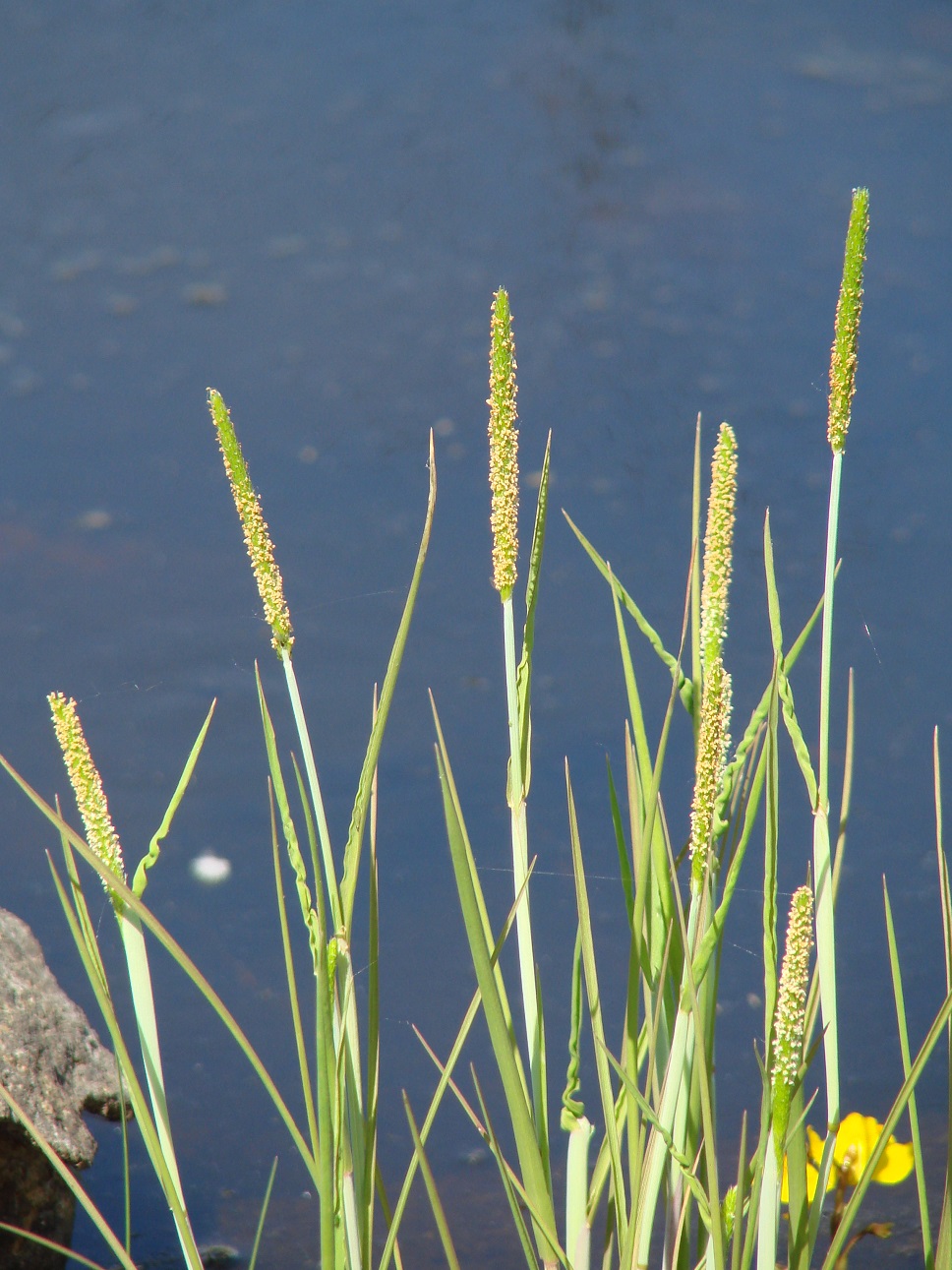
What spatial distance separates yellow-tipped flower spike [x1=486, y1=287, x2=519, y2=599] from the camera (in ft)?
0.88

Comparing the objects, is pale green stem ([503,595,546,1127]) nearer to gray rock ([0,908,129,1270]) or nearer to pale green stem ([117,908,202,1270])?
pale green stem ([117,908,202,1270])

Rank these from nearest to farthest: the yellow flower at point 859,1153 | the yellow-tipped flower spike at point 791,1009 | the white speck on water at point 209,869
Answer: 1. the yellow-tipped flower spike at point 791,1009
2. the yellow flower at point 859,1153
3. the white speck on water at point 209,869

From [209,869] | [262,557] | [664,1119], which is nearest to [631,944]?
[664,1119]

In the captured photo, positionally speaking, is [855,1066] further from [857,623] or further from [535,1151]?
[535,1151]

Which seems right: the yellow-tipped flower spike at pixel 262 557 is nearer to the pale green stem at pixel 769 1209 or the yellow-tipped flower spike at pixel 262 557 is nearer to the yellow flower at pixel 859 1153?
the pale green stem at pixel 769 1209

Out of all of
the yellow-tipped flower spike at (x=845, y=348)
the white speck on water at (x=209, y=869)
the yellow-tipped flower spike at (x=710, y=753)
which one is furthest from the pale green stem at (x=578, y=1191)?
the white speck on water at (x=209, y=869)

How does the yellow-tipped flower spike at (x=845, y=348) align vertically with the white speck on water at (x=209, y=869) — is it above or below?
above

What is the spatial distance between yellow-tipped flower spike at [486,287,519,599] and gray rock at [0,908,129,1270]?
43 centimetres

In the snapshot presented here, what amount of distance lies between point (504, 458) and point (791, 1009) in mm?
146

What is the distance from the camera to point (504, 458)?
280 mm

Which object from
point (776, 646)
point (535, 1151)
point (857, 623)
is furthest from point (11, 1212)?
point (857, 623)

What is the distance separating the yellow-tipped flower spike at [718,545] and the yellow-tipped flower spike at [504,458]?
5 centimetres

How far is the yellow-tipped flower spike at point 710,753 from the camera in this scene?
0.25m

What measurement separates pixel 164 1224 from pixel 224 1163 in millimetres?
65
